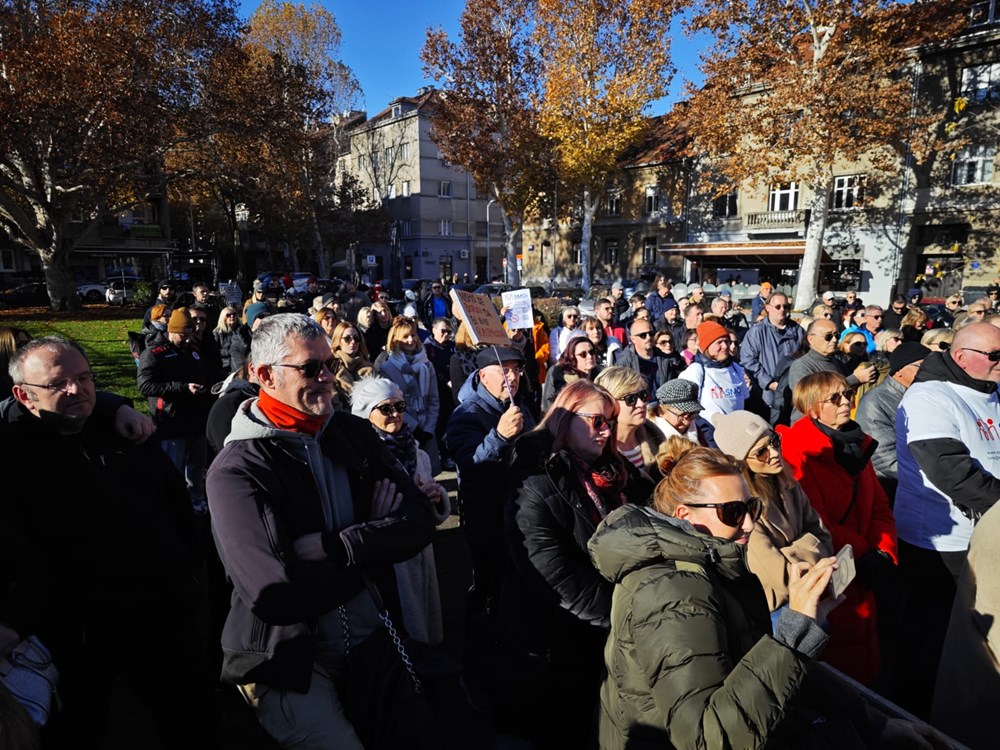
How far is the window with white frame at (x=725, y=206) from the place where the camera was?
35.3 m

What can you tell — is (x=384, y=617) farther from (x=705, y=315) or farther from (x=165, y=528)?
(x=705, y=315)

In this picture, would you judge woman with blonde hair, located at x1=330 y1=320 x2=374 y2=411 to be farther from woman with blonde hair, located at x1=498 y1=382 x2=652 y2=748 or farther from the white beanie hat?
woman with blonde hair, located at x1=498 y1=382 x2=652 y2=748

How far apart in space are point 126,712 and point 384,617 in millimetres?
2224

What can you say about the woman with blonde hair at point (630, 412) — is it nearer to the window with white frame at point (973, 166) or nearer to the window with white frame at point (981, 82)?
the window with white frame at point (973, 166)

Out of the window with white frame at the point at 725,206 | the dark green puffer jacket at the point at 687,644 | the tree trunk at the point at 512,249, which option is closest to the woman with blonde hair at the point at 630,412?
the dark green puffer jacket at the point at 687,644

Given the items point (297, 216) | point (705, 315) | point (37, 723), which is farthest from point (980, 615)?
point (297, 216)

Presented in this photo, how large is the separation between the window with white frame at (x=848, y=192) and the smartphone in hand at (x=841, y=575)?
32.6m

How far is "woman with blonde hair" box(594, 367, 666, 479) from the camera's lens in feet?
12.3

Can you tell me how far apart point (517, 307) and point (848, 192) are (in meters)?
30.6

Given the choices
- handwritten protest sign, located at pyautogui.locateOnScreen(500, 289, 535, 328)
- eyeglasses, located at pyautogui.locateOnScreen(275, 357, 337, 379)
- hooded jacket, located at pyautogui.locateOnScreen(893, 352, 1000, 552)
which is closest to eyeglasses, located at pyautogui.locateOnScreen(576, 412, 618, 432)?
eyeglasses, located at pyautogui.locateOnScreen(275, 357, 337, 379)

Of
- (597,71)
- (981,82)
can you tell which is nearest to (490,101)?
(597,71)

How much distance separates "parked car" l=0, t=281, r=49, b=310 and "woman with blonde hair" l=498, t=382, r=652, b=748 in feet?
101

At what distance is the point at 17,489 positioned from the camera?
7.61ft

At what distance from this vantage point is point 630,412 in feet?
12.4
